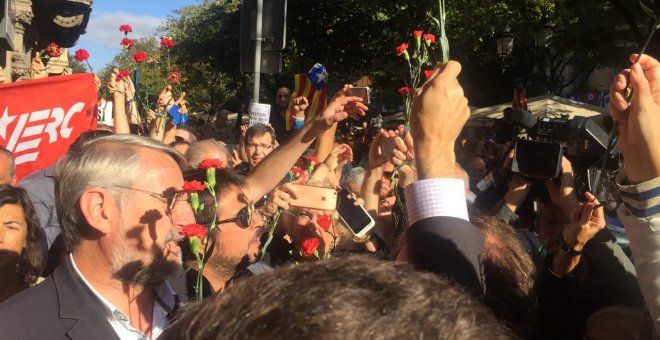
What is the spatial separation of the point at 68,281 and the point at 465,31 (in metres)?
21.0

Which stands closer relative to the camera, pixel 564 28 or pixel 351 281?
pixel 351 281

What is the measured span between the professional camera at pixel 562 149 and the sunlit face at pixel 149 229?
1.89 meters

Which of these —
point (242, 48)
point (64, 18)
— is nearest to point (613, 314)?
point (242, 48)

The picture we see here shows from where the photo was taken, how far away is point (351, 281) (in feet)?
3.31

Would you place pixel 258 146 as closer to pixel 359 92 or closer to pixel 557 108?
pixel 359 92

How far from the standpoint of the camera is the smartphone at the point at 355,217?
3219 millimetres

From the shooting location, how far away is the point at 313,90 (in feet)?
19.0

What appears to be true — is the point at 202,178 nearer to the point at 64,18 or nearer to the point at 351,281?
the point at 351,281

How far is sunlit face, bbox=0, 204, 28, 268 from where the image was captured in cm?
301

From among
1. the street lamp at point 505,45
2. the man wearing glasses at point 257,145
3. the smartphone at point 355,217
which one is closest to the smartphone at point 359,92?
the smartphone at point 355,217

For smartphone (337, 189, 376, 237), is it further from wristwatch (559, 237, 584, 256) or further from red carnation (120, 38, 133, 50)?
red carnation (120, 38, 133, 50)

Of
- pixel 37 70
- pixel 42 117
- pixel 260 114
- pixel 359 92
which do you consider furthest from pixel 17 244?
pixel 260 114

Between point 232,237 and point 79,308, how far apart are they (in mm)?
921

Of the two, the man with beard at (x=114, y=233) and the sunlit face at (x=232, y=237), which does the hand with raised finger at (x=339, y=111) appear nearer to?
the sunlit face at (x=232, y=237)
